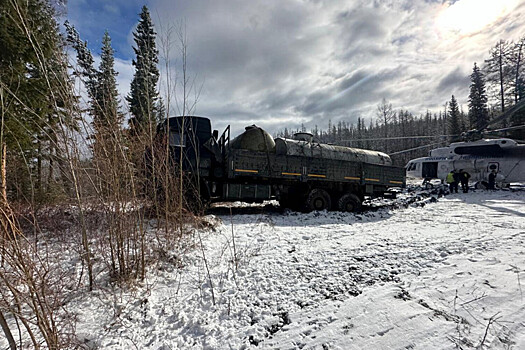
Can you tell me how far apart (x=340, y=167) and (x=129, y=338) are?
27.8 ft

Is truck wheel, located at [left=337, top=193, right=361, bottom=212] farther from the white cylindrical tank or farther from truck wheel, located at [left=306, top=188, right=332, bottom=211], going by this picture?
the white cylindrical tank

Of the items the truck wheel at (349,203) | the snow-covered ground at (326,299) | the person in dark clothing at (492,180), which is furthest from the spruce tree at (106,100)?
the person in dark clothing at (492,180)

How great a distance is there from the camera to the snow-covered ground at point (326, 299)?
215 cm

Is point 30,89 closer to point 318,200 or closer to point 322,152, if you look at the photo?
point 322,152

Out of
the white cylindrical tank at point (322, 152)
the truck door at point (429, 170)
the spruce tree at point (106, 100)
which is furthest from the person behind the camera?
the truck door at point (429, 170)

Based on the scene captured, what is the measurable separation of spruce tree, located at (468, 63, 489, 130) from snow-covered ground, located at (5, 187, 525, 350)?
118 feet

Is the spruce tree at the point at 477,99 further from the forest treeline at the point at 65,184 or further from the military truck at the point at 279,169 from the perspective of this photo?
the forest treeline at the point at 65,184

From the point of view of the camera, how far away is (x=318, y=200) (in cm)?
907

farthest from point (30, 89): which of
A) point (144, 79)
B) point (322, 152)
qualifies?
point (322, 152)

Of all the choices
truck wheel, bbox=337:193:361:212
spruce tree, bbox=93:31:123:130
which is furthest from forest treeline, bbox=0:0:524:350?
truck wheel, bbox=337:193:361:212

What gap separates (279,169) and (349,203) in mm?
3684

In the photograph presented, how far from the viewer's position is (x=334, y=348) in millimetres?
2023

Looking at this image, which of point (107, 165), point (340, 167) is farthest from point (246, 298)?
point (340, 167)

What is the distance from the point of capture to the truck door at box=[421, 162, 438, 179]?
15.7 m
